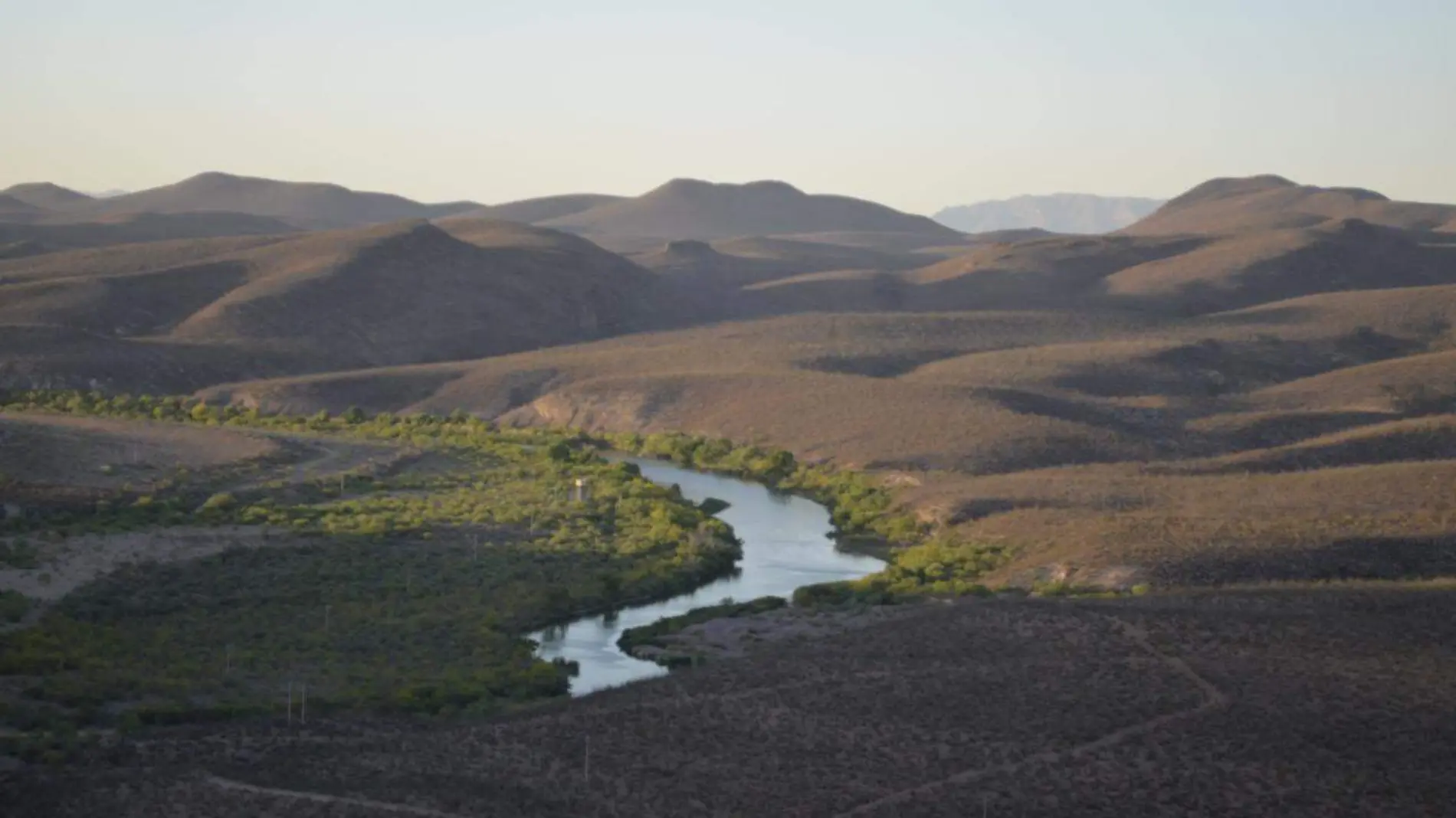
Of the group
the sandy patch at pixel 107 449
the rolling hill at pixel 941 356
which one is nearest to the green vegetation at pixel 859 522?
the rolling hill at pixel 941 356

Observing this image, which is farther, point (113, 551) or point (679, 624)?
point (113, 551)

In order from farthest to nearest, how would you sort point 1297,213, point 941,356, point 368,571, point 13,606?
point 1297,213 < point 941,356 < point 368,571 < point 13,606

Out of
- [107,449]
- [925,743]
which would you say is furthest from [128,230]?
[925,743]

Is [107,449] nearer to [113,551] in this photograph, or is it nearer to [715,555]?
[113,551]

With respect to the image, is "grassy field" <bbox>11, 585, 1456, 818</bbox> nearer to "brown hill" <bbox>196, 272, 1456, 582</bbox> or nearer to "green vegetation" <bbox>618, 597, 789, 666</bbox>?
"green vegetation" <bbox>618, 597, 789, 666</bbox>

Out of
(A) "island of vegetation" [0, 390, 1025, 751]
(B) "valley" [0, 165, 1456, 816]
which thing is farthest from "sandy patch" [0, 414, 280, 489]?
(A) "island of vegetation" [0, 390, 1025, 751]

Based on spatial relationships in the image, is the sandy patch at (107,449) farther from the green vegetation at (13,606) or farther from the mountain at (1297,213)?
the mountain at (1297,213)
